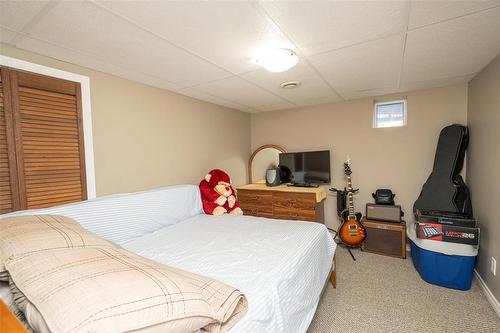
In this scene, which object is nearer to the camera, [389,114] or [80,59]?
[80,59]

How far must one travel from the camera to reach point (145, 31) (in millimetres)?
1378

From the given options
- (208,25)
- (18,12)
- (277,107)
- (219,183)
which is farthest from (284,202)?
(18,12)

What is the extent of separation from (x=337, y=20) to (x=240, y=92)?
1.58 metres

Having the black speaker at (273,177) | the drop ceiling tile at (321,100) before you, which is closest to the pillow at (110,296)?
the black speaker at (273,177)

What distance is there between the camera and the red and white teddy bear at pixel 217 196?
8.73ft

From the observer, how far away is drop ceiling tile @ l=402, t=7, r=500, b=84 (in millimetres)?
1361

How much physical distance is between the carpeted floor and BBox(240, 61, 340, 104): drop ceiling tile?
213 cm

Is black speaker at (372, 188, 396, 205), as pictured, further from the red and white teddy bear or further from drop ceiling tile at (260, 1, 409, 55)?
drop ceiling tile at (260, 1, 409, 55)

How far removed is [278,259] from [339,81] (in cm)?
198

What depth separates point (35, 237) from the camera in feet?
3.34

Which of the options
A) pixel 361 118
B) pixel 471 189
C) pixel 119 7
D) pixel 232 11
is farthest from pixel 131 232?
pixel 471 189

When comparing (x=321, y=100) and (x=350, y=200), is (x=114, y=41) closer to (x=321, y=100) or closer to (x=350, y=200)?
(x=321, y=100)

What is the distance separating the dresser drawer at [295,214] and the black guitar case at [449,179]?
48.6 inches

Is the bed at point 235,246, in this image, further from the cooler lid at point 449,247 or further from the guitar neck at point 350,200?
the guitar neck at point 350,200
